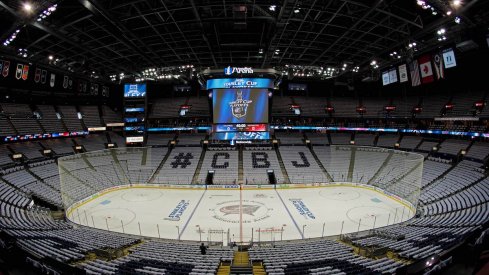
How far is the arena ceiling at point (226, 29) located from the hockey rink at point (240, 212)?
49.8 feet

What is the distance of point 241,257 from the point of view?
14.0 metres

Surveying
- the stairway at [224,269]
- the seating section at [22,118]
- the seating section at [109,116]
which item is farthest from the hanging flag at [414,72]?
the seating section at [22,118]

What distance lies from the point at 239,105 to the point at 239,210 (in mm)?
10135

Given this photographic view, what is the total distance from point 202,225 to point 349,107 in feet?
121

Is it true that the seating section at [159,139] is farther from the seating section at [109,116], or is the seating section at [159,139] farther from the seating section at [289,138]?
the seating section at [289,138]

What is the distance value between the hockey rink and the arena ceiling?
1517 centimetres

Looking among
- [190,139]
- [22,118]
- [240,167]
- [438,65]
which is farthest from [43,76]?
[438,65]

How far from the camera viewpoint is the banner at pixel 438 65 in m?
24.2

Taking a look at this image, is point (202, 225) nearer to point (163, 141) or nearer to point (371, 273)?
point (371, 273)

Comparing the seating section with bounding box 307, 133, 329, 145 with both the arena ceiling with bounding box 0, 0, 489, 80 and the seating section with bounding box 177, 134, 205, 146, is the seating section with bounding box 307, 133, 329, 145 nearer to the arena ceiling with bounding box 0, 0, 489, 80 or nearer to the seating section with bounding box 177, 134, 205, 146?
the arena ceiling with bounding box 0, 0, 489, 80

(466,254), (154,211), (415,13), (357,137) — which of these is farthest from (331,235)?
(357,137)

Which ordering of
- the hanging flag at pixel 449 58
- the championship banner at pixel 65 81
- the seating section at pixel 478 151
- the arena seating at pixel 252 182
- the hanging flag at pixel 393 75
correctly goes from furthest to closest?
the championship banner at pixel 65 81, the hanging flag at pixel 393 75, the seating section at pixel 478 151, the hanging flag at pixel 449 58, the arena seating at pixel 252 182

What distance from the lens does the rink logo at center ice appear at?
22719 mm

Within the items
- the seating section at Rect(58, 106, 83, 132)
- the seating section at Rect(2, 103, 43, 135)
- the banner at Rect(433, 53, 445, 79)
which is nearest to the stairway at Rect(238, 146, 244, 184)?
the banner at Rect(433, 53, 445, 79)
